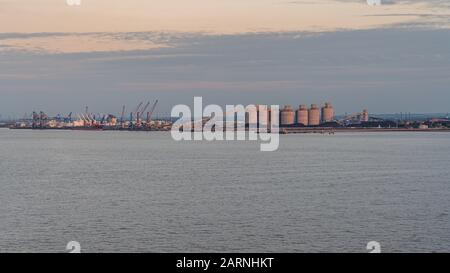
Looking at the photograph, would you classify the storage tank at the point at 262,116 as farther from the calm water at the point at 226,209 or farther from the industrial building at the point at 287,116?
the calm water at the point at 226,209

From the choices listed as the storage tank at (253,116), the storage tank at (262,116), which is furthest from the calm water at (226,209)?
the storage tank at (262,116)

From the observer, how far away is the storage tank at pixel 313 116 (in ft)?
394

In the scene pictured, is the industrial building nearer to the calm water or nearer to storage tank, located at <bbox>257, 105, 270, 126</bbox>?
storage tank, located at <bbox>257, 105, 270, 126</bbox>

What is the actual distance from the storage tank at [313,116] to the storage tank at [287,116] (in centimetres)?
304

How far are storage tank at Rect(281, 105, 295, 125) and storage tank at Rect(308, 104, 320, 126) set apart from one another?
9.97 feet

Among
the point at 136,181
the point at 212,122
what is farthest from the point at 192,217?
the point at 212,122

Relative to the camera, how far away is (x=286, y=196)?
2088cm

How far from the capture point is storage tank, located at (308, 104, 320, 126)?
120 meters

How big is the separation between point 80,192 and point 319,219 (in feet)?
29.8

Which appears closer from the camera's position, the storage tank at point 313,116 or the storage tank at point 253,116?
the storage tank at point 253,116

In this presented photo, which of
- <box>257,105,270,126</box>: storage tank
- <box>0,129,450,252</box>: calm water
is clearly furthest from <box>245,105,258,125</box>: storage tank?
<box>0,129,450,252</box>: calm water

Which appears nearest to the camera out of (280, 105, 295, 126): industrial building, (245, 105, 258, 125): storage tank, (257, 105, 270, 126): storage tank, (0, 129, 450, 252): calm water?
(0, 129, 450, 252): calm water

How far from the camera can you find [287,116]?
388 ft

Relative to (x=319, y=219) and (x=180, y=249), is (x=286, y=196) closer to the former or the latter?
(x=319, y=219)
